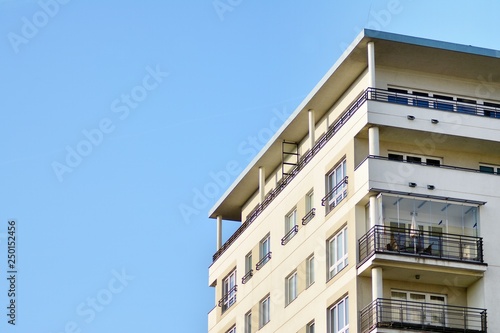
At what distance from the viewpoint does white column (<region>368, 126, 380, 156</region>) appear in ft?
174

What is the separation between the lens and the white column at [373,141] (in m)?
52.9

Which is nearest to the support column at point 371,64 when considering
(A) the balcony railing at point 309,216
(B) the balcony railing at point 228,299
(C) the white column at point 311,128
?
(C) the white column at point 311,128

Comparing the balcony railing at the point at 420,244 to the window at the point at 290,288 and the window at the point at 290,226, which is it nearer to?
the window at the point at 290,288

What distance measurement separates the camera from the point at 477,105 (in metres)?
56.0

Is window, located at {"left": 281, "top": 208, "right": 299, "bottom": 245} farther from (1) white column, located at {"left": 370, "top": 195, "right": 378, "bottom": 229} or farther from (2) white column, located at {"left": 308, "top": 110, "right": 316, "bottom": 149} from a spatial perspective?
(1) white column, located at {"left": 370, "top": 195, "right": 378, "bottom": 229}

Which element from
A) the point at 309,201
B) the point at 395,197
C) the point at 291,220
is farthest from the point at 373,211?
the point at 291,220

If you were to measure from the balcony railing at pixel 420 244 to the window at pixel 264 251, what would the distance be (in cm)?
1068

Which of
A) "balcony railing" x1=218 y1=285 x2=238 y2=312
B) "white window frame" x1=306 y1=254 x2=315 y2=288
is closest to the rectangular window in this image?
"white window frame" x1=306 y1=254 x2=315 y2=288

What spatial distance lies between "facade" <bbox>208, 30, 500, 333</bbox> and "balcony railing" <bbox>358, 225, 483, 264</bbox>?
1.9 inches

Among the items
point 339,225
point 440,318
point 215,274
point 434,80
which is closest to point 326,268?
point 339,225

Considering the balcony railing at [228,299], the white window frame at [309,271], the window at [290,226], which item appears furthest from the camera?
the balcony railing at [228,299]

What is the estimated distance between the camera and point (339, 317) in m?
53.3

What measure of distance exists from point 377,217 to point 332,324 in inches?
197

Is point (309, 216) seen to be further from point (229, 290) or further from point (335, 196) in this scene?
point (229, 290)
